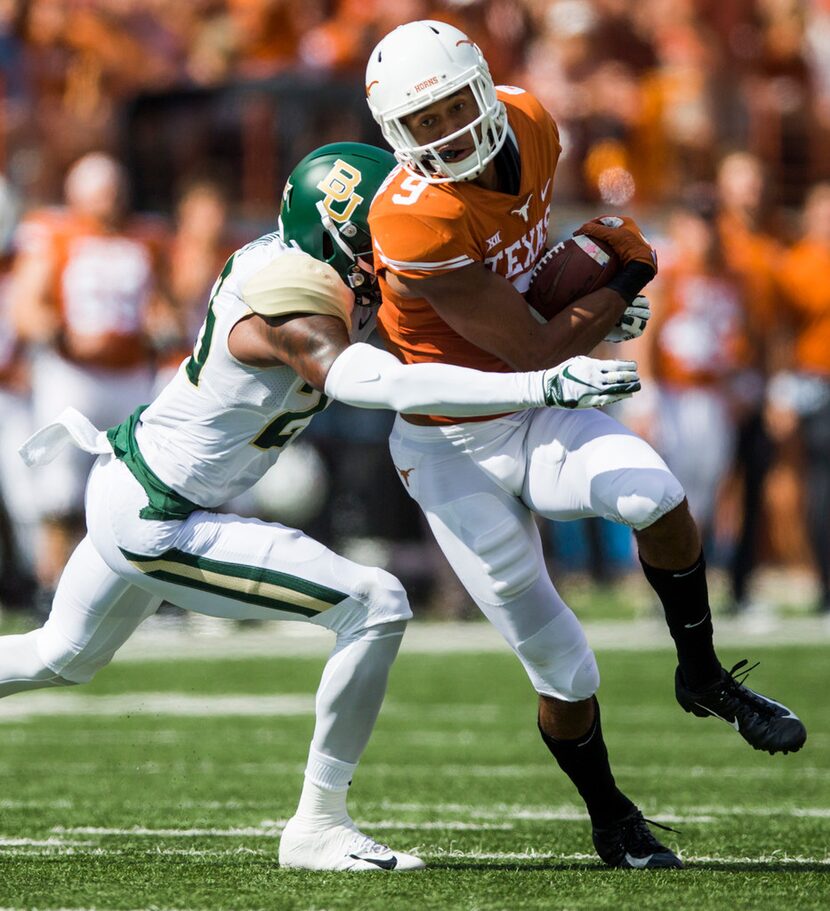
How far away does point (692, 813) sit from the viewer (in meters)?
4.76

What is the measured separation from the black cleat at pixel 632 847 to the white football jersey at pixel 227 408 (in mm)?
1132

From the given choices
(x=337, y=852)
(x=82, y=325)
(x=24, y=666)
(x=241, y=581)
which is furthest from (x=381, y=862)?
(x=82, y=325)

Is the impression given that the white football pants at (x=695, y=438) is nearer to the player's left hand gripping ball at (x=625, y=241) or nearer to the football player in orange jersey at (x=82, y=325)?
the football player in orange jersey at (x=82, y=325)

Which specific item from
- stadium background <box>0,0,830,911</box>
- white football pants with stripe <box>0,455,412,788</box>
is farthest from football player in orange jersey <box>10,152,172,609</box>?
white football pants with stripe <box>0,455,412,788</box>

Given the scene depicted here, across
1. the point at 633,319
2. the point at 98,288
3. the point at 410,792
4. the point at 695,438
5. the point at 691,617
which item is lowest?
the point at 695,438

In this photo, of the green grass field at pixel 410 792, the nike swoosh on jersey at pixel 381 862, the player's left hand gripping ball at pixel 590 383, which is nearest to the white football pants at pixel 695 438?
the green grass field at pixel 410 792

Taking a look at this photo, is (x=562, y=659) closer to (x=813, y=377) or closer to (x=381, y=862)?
(x=381, y=862)

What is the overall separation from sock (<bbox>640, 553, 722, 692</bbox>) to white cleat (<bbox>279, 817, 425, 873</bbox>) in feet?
2.38

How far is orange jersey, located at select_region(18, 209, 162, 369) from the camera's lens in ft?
28.3

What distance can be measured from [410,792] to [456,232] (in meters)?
1.94

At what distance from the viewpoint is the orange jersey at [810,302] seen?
374 inches

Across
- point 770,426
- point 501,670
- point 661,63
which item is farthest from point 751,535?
point 661,63

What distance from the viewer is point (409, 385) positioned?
3.72 meters

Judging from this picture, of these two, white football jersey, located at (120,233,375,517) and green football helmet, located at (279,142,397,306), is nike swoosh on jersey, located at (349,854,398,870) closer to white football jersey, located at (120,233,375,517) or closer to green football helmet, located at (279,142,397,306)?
white football jersey, located at (120,233,375,517)
